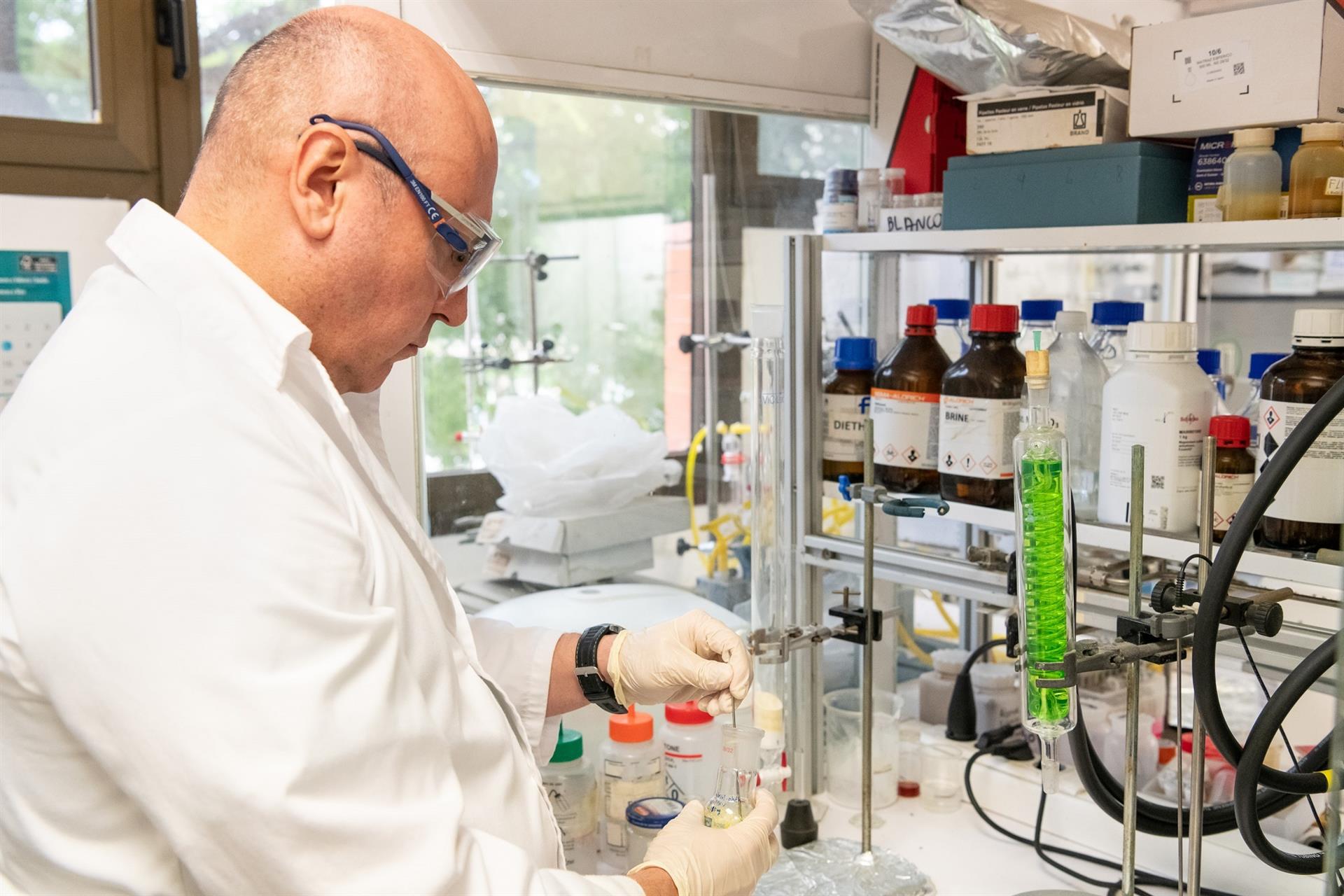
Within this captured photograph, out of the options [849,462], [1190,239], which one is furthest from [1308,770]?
[849,462]

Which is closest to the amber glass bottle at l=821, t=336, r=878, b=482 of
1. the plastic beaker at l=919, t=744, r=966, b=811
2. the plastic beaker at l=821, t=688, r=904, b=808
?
the plastic beaker at l=821, t=688, r=904, b=808

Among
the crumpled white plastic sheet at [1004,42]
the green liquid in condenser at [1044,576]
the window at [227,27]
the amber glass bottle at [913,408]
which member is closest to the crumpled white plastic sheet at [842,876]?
the green liquid in condenser at [1044,576]

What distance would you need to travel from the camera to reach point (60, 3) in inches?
64.1

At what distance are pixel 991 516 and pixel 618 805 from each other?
62 centimetres

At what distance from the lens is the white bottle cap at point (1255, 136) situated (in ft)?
4.22

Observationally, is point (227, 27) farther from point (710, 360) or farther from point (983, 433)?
point (983, 433)

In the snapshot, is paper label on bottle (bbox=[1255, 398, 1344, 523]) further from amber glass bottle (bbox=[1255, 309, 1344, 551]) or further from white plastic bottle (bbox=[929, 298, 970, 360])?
white plastic bottle (bbox=[929, 298, 970, 360])

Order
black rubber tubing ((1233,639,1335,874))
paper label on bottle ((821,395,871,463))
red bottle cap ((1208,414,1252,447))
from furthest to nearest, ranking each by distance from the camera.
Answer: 1. paper label on bottle ((821,395,871,463))
2. red bottle cap ((1208,414,1252,447))
3. black rubber tubing ((1233,639,1335,874))

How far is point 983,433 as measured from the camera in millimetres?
1470

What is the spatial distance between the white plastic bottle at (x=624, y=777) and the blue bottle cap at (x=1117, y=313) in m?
0.82

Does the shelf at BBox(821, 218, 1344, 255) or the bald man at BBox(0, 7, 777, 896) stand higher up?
the shelf at BBox(821, 218, 1344, 255)

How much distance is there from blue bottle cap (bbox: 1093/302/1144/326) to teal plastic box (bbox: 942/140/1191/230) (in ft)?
0.43

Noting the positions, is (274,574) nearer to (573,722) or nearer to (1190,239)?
(573,722)

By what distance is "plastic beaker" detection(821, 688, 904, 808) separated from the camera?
173cm
